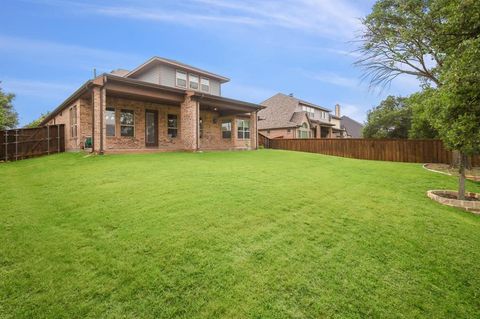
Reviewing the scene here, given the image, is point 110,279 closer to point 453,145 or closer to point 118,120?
point 453,145

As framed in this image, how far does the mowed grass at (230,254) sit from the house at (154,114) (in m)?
7.08

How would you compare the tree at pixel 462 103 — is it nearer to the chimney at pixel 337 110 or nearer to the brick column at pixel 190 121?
the brick column at pixel 190 121

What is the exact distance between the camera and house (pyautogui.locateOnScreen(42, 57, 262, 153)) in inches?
475

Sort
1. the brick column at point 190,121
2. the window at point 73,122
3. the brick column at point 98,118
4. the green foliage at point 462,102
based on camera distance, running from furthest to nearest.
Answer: the brick column at point 190,121 < the window at point 73,122 < the brick column at point 98,118 < the green foliage at point 462,102

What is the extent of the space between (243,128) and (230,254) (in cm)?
1790

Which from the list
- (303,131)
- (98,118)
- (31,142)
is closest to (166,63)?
(98,118)

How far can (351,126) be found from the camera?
50.8 m

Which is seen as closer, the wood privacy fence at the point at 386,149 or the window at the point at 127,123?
the window at the point at 127,123

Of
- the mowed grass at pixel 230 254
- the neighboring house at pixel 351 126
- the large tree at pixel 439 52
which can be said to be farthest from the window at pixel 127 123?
the neighboring house at pixel 351 126

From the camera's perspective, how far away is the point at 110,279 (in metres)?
2.86

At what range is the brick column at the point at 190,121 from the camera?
14.7 m

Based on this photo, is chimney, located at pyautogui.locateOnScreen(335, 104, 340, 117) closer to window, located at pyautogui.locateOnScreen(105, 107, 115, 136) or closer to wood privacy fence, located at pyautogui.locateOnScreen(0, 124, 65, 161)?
window, located at pyautogui.locateOnScreen(105, 107, 115, 136)

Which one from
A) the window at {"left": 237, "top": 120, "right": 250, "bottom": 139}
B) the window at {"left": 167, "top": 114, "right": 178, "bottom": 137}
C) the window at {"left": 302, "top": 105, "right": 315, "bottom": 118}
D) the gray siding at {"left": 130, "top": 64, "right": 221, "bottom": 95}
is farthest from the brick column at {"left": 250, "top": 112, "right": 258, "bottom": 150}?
the window at {"left": 302, "top": 105, "right": 315, "bottom": 118}

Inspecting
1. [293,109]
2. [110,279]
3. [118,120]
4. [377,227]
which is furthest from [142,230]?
[293,109]
